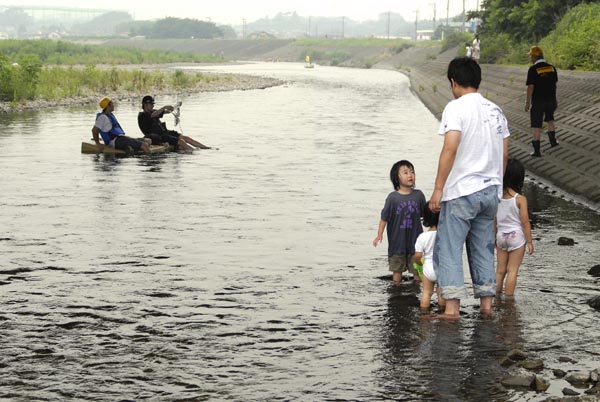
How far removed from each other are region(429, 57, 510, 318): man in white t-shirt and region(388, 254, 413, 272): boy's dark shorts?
134 centimetres

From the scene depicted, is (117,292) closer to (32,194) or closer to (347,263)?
(347,263)

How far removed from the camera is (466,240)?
870 centimetres

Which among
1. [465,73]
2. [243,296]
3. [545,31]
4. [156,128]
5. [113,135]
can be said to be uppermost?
[545,31]

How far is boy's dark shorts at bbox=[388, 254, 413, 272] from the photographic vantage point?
9.98m

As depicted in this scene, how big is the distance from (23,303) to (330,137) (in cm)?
1903

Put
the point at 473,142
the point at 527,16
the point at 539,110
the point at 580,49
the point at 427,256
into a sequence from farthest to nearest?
the point at 527,16, the point at 580,49, the point at 539,110, the point at 427,256, the point at 473,142

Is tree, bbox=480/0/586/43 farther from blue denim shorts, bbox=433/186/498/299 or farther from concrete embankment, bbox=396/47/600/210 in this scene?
blue denim shorts, bbox=433/186/498/299

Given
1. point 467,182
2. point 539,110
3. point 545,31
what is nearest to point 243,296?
point 467,182

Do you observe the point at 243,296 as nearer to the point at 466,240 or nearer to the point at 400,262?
the point at 400,262

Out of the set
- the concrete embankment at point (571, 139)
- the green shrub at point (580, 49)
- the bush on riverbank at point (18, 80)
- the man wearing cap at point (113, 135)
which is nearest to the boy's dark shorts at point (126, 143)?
the man wearing cap at point (113, 135)

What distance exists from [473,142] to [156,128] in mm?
15475

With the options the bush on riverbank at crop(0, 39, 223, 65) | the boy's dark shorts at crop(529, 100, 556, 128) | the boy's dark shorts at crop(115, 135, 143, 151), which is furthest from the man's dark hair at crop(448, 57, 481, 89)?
the bush on riverbank at crop(0, 39, 223, 65)

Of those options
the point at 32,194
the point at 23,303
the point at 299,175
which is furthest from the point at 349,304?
the point at 299,175

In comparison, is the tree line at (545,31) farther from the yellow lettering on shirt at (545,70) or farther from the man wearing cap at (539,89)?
the yellow lettering on shirt at (545,70)
